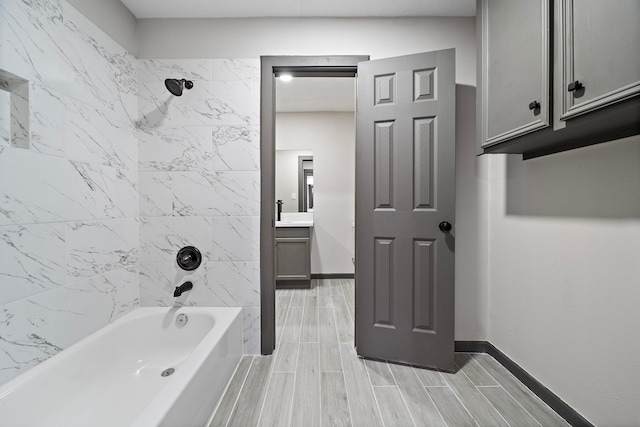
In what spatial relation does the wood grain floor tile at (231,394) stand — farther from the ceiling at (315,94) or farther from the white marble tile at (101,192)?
the ceiling at (315,94)

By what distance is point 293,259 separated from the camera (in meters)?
3.54

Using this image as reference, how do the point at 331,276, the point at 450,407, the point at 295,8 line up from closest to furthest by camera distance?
the point at 450,407 → the point at 295,8 → the point at 331,276

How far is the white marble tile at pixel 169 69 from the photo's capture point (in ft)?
6.46

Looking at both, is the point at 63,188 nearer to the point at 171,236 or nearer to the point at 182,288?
the point at 171,236

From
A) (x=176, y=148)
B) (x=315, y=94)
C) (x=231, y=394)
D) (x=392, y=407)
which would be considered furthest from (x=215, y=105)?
(x=392, y=407)

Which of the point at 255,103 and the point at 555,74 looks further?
the point at 255,103

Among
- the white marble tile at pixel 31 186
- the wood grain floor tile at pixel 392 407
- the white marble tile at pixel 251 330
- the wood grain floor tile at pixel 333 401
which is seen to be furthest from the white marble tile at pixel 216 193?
the wood grain floor tile at pixel 392 407

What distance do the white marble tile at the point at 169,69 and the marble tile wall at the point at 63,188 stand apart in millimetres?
85

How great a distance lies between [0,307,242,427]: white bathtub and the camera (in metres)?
1.09

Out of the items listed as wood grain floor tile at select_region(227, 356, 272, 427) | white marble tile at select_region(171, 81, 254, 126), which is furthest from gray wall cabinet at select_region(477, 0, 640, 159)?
wood grain floor tile at select_region(227, 356, 272, 427)

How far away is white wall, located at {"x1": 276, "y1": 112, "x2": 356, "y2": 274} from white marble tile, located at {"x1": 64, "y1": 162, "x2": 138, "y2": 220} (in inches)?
96.5

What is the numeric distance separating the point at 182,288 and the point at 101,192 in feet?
2.63

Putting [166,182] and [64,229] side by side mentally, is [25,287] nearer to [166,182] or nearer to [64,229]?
[64,229]

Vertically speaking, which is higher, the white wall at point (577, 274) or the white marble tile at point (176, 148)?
the white marble tile at point (176, 148)
